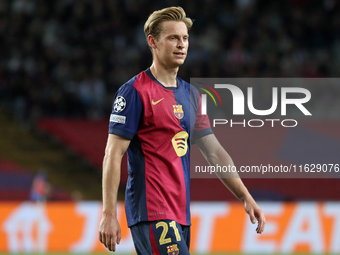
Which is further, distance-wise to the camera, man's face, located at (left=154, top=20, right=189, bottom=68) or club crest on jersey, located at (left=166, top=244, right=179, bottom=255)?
man's face, located at (left=154, top=20, right=189, bottom=68)

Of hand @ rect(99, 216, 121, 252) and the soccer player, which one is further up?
the soccer player

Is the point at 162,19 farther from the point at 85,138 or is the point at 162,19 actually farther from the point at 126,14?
the point at 126,14

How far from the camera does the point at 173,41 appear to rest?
12.7 ft

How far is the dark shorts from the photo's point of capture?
12.0 ft

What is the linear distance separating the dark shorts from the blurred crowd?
32.0 feet

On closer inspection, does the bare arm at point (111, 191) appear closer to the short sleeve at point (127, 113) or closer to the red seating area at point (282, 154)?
the short sleeve at point (127, 113)

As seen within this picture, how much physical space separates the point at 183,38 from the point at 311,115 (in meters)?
8.89

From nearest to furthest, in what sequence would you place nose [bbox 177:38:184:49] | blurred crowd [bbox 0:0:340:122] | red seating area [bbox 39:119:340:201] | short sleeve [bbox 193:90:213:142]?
nose [bbox 177:38:184:49], short sleeve [bbox 193:90:213:142], red seating area [bbox 39:119:340:201], blurred crowd [bbox 0:0:340:122]

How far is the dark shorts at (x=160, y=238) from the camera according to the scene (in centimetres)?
366

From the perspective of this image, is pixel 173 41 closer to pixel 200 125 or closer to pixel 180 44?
pixel 180 44

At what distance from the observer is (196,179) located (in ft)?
43.8

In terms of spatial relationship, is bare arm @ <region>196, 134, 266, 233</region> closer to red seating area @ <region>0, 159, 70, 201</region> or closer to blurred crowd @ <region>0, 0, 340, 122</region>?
blurred crowd @ <region>0, 0, 340, 122</region>

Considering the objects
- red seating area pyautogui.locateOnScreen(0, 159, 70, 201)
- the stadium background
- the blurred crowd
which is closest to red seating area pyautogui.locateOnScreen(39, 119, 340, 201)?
the stadium background

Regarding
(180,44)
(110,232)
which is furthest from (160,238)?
(180,44)
